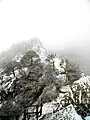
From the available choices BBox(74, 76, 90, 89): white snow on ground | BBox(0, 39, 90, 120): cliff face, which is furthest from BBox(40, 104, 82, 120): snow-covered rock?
BBox(74, 76, 90, 89): white snow on ground

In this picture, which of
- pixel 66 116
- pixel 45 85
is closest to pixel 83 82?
pixel 45 85

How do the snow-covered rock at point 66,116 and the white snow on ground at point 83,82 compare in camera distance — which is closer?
the snow-covered rock at point 66,116

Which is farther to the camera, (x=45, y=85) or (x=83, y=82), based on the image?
(x=45, y=85)

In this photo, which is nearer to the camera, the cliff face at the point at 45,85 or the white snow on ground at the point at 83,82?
the cliff face at the point at 45,85

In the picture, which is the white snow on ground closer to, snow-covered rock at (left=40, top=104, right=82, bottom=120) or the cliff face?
the cliff face

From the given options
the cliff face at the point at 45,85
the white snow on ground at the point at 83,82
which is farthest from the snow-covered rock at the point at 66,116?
the white snow on ground at the point at 83,82

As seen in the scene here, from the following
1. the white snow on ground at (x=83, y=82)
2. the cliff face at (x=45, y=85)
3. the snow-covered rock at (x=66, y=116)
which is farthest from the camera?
the white snow on ground at (x=83, y=82)

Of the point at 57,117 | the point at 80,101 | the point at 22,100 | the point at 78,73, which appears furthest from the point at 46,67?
the point at 57,117

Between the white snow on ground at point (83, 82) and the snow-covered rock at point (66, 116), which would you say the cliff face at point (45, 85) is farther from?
the snow-covered rock at point (66, 116)

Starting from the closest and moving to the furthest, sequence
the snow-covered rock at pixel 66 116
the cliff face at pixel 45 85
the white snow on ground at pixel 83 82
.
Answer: the snow-covered rock at pixel 66 116 < the cliff face at pixel 45 85 < the white snow on ground at pixel 83 82

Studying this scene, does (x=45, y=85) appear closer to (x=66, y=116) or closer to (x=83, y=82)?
(x=83, y=82)

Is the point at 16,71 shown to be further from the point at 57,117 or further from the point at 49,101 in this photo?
the point at 57,117

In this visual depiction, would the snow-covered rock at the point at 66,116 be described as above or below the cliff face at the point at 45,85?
above

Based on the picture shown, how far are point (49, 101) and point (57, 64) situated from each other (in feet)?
42.6
